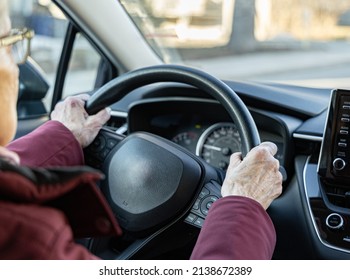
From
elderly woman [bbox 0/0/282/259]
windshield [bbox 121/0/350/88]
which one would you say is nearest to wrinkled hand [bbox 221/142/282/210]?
elderly woman [bbox 0/0/282/259]

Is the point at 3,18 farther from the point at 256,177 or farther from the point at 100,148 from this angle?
the point at 100,148

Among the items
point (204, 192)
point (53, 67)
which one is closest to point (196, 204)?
point (204, 192)

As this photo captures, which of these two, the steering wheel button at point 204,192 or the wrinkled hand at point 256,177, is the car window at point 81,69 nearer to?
the steering wheel button at point 204,192

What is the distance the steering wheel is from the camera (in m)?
1.56

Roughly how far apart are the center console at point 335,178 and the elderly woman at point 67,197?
41cm

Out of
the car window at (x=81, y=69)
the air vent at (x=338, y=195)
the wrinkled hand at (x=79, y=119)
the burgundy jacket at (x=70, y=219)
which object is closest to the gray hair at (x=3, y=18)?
the burgundy jacket at (x=70, y=219)

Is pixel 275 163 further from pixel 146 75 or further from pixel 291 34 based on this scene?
pixel 291 34

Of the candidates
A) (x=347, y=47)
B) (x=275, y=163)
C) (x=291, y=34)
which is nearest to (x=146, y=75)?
(x=275, y=163)

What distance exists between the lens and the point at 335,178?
175 cm

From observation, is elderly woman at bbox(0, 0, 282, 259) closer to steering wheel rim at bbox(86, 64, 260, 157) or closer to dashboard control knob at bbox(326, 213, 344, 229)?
steering wheel rim at bbox(86, 64, 260, 157)

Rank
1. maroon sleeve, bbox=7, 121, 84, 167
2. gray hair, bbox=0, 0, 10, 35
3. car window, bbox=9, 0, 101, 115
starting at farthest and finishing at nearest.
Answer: car window, bbox=9, 0, 101, 115, maroon sleeve, bbox=7, 121, 84, 167, gray hair, bbox=0, 0, 10, 35

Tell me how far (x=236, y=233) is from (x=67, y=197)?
0.39 m

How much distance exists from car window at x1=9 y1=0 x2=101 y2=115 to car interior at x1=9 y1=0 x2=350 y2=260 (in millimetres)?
74

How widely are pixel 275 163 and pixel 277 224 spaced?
54 cm
